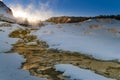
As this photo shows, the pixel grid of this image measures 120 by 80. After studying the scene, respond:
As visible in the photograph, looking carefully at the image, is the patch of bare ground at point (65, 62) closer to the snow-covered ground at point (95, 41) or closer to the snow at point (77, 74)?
the snow at point (77, 74)

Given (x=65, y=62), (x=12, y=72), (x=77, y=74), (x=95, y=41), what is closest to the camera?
(x=77, y=74)

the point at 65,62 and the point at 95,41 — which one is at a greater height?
the point at 95,41

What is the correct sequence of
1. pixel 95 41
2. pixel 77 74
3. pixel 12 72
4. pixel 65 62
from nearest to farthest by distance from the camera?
1. pixel 77 74
2. pixel 12 72
3. pixel 65 62
4. pixel 95 41

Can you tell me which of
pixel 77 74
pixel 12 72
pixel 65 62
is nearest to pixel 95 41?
pixel 65 62

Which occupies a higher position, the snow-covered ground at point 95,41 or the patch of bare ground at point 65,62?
the snow-covered ground at point 95,41

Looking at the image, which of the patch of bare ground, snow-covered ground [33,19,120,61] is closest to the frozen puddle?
the patch of bare ground

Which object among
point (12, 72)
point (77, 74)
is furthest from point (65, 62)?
point (12, 72)

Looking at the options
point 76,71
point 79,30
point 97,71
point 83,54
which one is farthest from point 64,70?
point 79,30

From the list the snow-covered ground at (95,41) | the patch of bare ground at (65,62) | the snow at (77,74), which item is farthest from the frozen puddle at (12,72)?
the snow-covered ground at (95,41)

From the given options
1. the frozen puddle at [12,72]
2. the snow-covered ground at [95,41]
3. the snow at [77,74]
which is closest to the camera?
the snow at [77,74]

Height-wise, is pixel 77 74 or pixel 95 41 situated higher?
pixel 95 41

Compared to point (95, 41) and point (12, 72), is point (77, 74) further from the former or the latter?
point (95, 41)

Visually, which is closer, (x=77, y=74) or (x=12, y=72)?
(x=77, y=74)

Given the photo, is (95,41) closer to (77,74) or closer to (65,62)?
(65,62)
